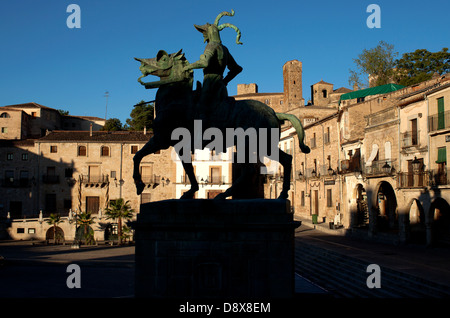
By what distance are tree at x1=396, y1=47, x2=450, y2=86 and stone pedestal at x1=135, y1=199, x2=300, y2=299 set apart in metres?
53.2

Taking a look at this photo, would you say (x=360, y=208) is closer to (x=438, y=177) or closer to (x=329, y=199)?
(x=329, y=199)

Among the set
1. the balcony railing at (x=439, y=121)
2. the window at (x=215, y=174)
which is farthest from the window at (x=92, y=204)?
the balcony railing at (x=439, y=121)

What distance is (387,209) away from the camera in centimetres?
3506

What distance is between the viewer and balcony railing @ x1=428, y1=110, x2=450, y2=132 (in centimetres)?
2599

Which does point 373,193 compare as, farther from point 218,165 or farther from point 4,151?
point 4,151

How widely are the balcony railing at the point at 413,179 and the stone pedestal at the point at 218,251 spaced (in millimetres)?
22702

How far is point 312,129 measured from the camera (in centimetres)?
4597

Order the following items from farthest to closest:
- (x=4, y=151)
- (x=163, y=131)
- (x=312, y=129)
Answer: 1. (x=4, y=151)
2. (x=312, y=129)
3. (x=163, y=131)

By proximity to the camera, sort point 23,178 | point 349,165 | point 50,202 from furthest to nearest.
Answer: point 50,202 → point 23,178 → point 349,165

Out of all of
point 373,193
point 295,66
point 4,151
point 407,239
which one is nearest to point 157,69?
point 407,239

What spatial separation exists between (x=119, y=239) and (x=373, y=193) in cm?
2363

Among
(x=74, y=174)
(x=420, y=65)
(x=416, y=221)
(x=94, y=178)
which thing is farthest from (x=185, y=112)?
(x=420, y=65)

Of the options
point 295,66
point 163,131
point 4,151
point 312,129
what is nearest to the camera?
point 163,131

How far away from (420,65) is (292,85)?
34130mm
